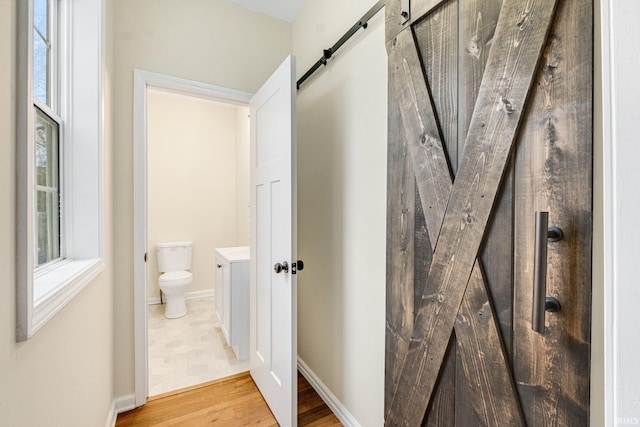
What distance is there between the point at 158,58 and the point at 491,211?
2.13 meters

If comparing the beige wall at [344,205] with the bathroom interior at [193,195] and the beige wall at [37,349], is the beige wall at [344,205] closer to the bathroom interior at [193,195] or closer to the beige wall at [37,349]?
the beige wall at [37,349]

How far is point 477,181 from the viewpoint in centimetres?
80

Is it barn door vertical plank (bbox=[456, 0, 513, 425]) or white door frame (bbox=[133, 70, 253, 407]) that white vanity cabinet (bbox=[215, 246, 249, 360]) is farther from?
barn door vertical plank (bbox=[456, 0, 513, 425])

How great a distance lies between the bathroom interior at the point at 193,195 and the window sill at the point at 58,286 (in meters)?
2.02

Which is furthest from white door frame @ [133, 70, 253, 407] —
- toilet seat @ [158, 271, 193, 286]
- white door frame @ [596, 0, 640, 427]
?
white door frame @ [596, 0, 640, 427]

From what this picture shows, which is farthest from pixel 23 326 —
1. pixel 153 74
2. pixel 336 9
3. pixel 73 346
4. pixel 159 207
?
pixel 159 207

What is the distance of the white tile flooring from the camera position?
202cm

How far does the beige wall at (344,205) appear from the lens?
4.40 feet

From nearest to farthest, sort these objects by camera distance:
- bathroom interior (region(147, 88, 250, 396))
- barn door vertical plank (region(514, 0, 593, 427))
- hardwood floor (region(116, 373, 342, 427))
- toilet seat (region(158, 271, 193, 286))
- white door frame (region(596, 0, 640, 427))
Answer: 1. white door frame (region(596, 0, 640, 427))
2. barn door vertical plank (region(514, 0, 593, 427))
3. hardwood floor (region(116, 373, 342, 427))
4. toilet seat (region(158, 271, 193, 286))
5. bathroom interior (region(147, 88, 250, 396))

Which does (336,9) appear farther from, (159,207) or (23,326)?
(159,207)

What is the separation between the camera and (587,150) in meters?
0.61

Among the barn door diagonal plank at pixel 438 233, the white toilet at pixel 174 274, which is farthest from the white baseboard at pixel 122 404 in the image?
the barn door diagonal plank at pixel 438 233

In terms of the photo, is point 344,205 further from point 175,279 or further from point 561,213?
point 175,279

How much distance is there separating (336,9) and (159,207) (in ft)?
10.5
